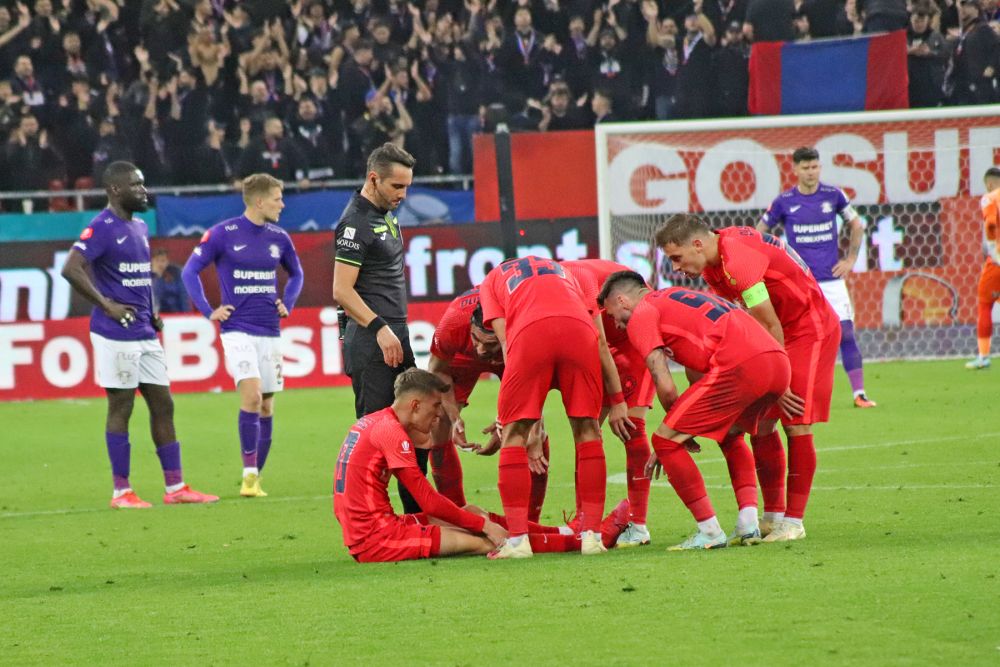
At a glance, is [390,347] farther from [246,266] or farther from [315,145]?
[315,145]

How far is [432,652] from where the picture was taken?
4824 millimetres

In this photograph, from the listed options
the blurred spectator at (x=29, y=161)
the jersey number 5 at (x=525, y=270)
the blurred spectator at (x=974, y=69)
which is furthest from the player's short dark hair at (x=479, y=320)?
the blurred spectator at (x=29, y=161)

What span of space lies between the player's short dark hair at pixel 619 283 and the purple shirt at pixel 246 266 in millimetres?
4230

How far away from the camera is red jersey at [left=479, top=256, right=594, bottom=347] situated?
6738 millimetres

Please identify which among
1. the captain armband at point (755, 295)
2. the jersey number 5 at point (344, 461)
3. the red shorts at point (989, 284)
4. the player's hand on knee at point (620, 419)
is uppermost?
the captain armband at point (755, 295)

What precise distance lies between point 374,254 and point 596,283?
1.20 meters

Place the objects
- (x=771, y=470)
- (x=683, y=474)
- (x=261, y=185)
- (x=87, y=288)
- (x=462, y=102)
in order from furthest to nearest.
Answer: (x=462, y=102), (x=261, y=185), (x=87, y=288), (x=771, y=470), (x=683, y=474)

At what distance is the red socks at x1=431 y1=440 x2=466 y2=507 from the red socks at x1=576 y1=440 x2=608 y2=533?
4.50ft

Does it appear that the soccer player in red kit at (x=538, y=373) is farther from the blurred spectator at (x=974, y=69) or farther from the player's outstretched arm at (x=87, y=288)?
the blurred spectator at (x=974, y=69)

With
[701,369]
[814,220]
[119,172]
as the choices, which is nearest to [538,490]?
[701,369]

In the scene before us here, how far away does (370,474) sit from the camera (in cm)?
698

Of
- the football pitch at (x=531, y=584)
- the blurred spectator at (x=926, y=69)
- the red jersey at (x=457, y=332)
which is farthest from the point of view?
the blurred spectator at (x=926, y=69)

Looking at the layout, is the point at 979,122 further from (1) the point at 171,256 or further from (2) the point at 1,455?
(2) the point at 1,455

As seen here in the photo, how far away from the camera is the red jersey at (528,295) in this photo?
22.1ft
